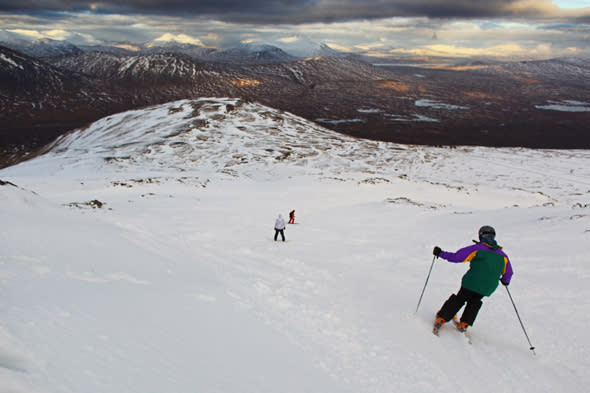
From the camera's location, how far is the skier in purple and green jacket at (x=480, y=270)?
640cm

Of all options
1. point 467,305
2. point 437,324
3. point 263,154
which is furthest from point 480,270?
point 263,154

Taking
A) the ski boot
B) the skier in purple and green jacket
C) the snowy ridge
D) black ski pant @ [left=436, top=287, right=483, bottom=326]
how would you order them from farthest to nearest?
the snowy ridge < the ski boot < black ski pant @ [left=436, top=287, right=483, bottom=326] < the skier in purple and green jacket

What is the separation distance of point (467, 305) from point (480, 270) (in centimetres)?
79

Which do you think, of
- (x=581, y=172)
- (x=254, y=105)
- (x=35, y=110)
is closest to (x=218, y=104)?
(x=254, y=105)

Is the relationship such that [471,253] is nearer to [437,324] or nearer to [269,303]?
[437,324]

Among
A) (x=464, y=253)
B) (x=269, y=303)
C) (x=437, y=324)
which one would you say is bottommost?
(x=269, y=303)

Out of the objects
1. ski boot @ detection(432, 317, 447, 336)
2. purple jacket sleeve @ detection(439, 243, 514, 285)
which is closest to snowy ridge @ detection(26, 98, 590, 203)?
purple jacket sleeve @ detection(439, 243, 514, 285)

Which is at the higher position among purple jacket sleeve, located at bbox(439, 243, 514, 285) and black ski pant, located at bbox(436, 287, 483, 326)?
purple jacket sleeve, located at bbox(439, 243, 514, 285)

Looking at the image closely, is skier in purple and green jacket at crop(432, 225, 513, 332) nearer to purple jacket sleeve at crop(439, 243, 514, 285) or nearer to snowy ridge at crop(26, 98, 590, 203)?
purple jacket sleeve at crop(439, 243, 514, 285)

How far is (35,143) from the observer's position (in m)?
108

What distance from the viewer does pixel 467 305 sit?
682 cm

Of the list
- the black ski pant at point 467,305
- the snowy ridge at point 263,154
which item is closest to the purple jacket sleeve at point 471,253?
the black ski pant at point 467,305

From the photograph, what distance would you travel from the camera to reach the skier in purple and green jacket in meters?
6.40

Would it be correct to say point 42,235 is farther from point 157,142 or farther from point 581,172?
point 581,172
